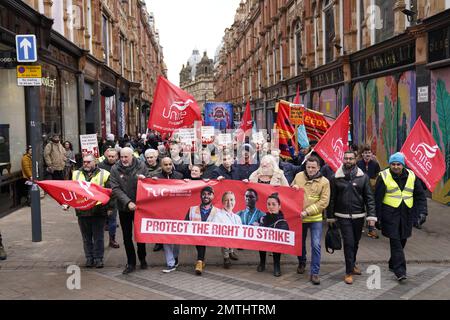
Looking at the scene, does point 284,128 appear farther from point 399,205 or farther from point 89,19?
point 89,19

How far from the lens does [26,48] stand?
8664 mm

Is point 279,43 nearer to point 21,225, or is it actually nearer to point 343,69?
point 343,69

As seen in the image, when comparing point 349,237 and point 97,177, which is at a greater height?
point 97,177

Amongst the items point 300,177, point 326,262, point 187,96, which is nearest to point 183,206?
point 300,177

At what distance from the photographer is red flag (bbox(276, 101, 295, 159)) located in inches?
490

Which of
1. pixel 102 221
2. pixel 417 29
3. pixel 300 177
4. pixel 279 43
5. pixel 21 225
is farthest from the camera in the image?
pixel 279 43

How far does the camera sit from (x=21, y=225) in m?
10.4

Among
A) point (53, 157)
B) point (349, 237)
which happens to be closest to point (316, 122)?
point (349, 237)

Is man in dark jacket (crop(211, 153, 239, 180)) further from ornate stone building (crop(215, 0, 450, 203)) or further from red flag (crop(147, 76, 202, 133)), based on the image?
ornate stone building (crop(215, 0, 450, 203))

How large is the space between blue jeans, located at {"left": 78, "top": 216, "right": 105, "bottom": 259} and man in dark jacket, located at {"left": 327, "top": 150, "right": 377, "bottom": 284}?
3.39 metres

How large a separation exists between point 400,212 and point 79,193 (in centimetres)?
452

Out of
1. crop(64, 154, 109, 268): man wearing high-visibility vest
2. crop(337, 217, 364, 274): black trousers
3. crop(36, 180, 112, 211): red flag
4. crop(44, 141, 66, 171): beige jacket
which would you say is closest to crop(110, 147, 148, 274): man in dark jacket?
crop(36, 180, 112, 211): red flag

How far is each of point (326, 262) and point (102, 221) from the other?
350 centimetres

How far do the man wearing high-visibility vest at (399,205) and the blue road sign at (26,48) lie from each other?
20.7 feet
